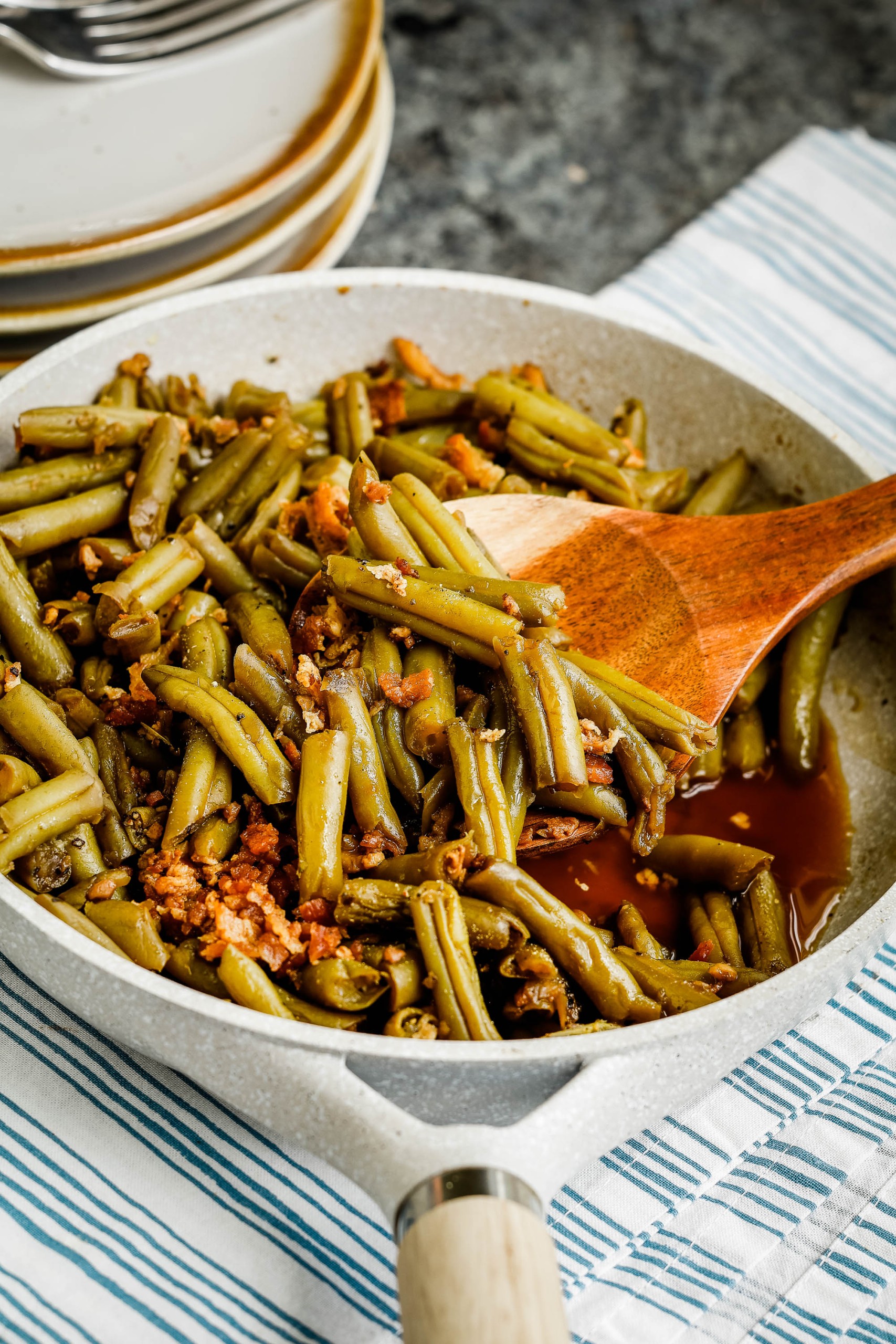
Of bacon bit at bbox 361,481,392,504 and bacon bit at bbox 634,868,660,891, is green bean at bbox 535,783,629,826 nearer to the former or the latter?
bacon bit at bbox 634,868,660,891

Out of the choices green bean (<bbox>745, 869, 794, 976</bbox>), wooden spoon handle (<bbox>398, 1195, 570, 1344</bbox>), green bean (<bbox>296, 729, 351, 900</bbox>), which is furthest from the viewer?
green bean (<bbox>745, 869, 794, 976</bbox>)

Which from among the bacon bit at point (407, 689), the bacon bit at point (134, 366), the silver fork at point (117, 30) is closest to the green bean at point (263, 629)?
the bacon bit at point (407, 689)

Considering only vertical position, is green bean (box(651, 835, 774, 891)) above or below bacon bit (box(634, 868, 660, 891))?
above

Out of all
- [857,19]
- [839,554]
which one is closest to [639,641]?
[839,554]

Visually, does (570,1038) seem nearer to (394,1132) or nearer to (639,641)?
(394,1132)

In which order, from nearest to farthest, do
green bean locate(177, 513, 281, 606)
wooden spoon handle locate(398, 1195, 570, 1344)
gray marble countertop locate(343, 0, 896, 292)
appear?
wooden spoon handle locate(398, 1195, 570, 1344), green bean locate(177, 513, 281, 606), gray marble countertop locate(343, 0, 896, 292)

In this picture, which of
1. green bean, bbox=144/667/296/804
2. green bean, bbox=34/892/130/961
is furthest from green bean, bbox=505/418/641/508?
green bean, bbox=34/892/130/961
